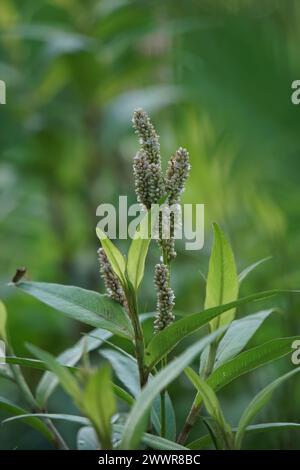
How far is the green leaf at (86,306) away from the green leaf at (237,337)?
0.19ft

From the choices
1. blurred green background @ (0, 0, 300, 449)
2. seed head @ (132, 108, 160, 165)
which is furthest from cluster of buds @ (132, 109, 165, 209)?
blurred green background @ (0, 0, 300, 449)

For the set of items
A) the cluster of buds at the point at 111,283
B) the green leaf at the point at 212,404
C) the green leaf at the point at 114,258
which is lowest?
the green leaf at the point at 212,404

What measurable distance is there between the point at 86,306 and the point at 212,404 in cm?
7

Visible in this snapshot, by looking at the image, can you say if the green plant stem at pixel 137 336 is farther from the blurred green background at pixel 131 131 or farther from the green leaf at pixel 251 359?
the blurred green background at pixel 131 131

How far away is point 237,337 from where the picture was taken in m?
0.44

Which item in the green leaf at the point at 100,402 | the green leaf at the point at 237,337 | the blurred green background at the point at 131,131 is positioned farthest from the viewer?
the blurred green background at the point at 131,131

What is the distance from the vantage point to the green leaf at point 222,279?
410 millimetres

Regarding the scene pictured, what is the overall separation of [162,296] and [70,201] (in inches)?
35.7

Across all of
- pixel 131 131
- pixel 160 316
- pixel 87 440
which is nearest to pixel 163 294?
pixel 160 316

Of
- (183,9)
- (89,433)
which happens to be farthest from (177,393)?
(183,9)

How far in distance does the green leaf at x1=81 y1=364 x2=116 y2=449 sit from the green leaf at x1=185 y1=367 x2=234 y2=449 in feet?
0.15

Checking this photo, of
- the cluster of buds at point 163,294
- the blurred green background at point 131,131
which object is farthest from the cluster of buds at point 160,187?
the blurred green background at point 131,131

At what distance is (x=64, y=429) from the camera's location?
946 millimetres
